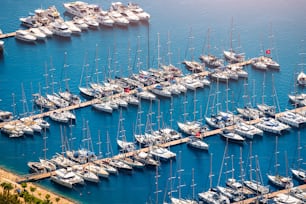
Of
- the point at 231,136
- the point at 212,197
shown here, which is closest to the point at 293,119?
the point at 231,136

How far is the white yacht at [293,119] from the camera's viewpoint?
133375 millimetres

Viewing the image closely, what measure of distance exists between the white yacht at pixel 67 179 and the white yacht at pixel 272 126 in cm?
2493

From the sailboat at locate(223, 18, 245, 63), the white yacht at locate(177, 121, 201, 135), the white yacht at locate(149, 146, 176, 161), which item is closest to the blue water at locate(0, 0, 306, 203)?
the white yacht at locate(149, 146, 176, 161)

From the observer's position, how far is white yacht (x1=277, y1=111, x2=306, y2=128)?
133375mm

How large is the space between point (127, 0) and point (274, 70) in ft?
119

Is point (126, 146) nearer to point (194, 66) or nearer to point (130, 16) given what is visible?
point (194, 66)

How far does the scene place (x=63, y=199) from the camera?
115 m

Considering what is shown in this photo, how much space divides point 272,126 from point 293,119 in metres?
3.41

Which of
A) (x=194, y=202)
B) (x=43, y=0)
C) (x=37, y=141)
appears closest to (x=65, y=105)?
(x=37, y=141)

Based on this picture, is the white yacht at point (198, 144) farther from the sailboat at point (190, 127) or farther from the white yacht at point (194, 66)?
the white yacht at point (194, 66)

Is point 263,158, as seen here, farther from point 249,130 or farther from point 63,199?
point 63,199

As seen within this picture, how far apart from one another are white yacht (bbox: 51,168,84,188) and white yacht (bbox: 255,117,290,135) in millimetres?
24932

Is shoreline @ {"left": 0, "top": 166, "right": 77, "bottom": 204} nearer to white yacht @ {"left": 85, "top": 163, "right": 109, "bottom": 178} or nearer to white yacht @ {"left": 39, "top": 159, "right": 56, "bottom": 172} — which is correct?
white yacht @ {"left": 39, "top": 159, "right": 56, "bottom": 172}

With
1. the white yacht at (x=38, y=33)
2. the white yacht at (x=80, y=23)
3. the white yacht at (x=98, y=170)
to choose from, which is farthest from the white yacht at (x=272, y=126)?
the white yacht at (x=38, y=33)
